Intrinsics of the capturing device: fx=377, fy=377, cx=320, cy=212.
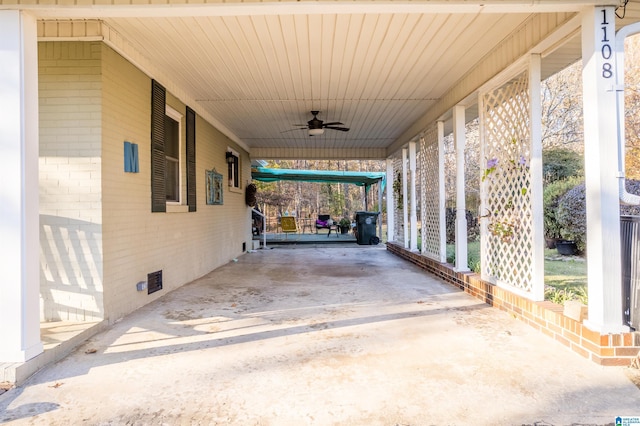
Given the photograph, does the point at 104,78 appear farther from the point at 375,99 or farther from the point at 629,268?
the point at 629,268

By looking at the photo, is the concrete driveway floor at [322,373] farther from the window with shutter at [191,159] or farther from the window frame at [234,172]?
the window frame at [234,172]

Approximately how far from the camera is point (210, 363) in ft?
8.91

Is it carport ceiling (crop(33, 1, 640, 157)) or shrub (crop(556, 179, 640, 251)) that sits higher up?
carport ceiling (crop(33, 1, 640, 157))

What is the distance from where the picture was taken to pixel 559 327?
302cm

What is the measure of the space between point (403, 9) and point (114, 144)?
2958mm

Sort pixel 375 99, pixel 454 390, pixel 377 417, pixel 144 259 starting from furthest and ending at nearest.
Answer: pixel 375 99, pixel 144 259, pixel 454 390, pixel 377 417

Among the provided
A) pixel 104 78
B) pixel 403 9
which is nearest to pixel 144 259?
pixel 104 78

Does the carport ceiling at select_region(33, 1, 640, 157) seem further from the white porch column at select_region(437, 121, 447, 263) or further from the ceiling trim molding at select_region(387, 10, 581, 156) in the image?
the white porch column at select_region(437, 121, 447, 263)

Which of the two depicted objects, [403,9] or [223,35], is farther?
[223,35]

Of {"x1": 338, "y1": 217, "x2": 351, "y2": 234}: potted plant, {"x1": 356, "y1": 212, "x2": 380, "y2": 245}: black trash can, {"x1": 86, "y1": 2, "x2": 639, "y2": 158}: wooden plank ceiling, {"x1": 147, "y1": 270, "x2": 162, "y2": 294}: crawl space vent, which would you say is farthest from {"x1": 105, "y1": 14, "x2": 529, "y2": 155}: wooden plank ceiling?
{"x1": 338, "y1": 217, "x2": 351, "y2": 234}: potted plant

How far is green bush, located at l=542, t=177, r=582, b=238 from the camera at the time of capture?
27.0 feet

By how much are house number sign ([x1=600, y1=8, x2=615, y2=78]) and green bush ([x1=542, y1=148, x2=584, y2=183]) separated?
8.54m

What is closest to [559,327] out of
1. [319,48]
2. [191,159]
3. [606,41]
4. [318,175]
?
[606,41]

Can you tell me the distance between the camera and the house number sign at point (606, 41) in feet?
→ 8.80
